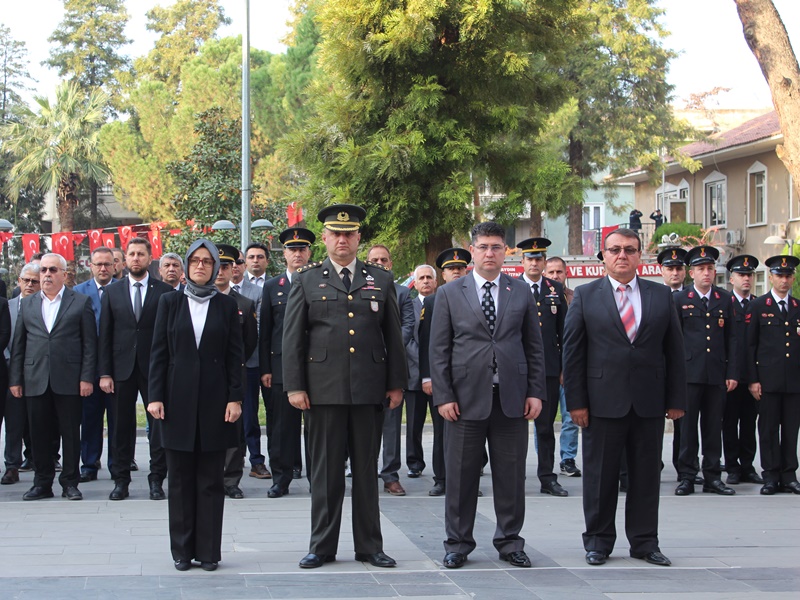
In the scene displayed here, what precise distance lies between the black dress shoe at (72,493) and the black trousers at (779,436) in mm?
6541

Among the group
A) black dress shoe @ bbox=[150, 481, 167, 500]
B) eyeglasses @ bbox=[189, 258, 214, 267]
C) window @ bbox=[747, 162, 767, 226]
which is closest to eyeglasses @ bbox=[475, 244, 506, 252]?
eyeglasses @ bbox=[189, 258, 214, 267]

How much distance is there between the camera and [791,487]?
1059cm

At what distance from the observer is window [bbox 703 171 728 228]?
40.7 m

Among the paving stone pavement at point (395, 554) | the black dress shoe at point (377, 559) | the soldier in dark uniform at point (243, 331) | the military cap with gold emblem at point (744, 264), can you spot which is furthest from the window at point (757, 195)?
the black dress shoe at point (377, 559)

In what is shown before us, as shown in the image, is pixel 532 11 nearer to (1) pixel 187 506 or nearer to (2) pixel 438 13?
(2) pixel 438 13

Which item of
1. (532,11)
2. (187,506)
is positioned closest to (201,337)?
(187,506)

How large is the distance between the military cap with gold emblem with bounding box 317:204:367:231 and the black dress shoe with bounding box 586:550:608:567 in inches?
108

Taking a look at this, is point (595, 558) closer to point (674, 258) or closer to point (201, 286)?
point (201, 286)

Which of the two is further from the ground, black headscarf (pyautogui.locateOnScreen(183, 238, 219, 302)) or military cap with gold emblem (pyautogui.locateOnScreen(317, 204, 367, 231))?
military cap with gold emblem (pyautogui.locateOnScreen(317, 204, 367, 231))

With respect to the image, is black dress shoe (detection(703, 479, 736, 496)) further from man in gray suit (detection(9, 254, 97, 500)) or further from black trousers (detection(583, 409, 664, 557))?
man in gray suit (detection(9, 254, 97, 500))

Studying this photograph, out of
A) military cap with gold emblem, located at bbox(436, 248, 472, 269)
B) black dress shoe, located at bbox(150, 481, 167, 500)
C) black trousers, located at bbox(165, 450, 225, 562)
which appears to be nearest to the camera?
black trousers, located at bbox(165, 450, 225, 562)

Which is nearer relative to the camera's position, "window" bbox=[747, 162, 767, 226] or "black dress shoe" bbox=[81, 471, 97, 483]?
"black dress shoe" bbox=[81, 471, 97, 483]

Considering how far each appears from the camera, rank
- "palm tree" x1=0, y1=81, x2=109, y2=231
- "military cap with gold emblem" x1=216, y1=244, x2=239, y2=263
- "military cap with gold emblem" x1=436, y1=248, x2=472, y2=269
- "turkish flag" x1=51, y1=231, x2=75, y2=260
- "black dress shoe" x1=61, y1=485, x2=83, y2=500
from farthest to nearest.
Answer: "palm tree" x1=0, y1=81, x2=109, y2=231 < "turkish flag" x1=51, y1=231, x2=75, y2=260 < "military cap with gold emblem" x1=436, y1=248, x2=472, y2=269 < "military cap with gold emblem" x1=216, y1=244, x2=239, y2=263 < "black dress shoe" x1=61, y1=485, x2=83, y2=500

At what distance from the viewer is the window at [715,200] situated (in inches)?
1603
